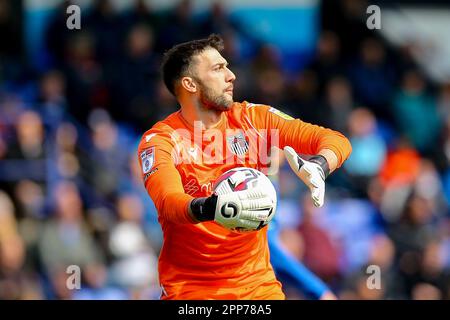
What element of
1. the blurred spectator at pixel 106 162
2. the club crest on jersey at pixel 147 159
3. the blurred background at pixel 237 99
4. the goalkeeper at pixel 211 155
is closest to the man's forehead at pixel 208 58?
the goalkeeper at pixel 211 155

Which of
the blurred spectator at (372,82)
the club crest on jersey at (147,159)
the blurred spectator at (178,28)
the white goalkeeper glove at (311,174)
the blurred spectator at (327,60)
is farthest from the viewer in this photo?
the blurred spectator at (372,82)

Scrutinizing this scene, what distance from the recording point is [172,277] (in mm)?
7895

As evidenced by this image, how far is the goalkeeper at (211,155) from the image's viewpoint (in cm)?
772

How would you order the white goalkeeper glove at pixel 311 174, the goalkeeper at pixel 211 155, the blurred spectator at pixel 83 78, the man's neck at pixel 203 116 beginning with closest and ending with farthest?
1. the white goalkeeper glove at pixel 311 174
2. the goalkeeper at pixel 211 155
3. the man's neck at pixel 203 116
4. the blurred spectator at pixel 83 78

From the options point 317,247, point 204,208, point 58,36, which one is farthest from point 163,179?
point 58,36

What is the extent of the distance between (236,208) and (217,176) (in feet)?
3.02

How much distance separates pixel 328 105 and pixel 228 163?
7.59 meters

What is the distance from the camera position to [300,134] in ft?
→ 25.3

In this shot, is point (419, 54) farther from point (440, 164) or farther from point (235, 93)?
point (235, 93)

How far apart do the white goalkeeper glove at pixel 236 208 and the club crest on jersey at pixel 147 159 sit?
69cm

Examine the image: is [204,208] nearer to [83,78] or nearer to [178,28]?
[83,78]

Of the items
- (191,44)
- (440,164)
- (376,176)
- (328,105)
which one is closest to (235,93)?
(328,105)

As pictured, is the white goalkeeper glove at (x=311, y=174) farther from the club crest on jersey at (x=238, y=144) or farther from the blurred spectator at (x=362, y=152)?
the blurred spectator at (x=362, y=152)

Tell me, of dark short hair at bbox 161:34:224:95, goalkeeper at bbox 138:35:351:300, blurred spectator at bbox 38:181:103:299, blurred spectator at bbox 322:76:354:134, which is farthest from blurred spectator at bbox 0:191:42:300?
dark short hair at bbox 161:34:224:95
